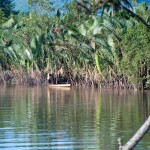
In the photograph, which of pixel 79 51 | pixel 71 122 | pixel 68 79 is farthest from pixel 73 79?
pixel 71 122

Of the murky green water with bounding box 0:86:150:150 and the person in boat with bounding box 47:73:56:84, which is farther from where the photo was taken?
the person in boat with bounding box 47:73:56:84

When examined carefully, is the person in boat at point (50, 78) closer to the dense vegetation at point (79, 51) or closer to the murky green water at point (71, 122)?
the dense vegetation at point (79, 51)

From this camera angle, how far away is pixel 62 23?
4684 centimetres

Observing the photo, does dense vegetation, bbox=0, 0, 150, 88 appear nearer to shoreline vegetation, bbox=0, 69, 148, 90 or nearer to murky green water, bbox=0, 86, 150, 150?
shoreline vegetation, bbox=0, 69, 148, 90

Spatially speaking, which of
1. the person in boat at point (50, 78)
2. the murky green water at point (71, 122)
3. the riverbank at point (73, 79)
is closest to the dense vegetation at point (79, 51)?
the riverbank at point (73, 79)

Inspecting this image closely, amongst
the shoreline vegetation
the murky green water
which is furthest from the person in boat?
the murky green water

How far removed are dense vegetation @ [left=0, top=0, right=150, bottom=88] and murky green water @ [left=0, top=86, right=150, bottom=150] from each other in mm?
8515

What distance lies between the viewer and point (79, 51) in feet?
146

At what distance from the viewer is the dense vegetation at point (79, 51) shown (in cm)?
4094

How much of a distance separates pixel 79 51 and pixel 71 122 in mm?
23870

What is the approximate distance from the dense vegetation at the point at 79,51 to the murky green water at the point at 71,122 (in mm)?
8515

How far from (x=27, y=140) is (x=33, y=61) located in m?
29.3

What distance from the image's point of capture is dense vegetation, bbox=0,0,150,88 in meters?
40.9

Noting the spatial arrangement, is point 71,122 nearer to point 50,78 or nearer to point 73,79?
point 73,79
